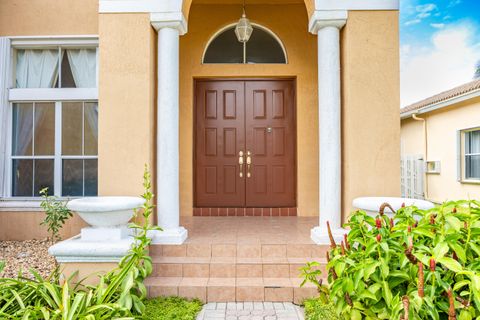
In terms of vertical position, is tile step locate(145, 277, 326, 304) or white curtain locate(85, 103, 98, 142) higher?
white curtain locate(85, 103, 98, 142)

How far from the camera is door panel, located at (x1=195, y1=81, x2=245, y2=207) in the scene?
6.07 meters

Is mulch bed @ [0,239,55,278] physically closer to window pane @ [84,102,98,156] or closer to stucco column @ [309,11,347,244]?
window pane @ [84,102,98,156]

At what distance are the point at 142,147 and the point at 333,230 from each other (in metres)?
2.40

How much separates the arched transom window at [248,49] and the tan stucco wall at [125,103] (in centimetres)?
Result: 196

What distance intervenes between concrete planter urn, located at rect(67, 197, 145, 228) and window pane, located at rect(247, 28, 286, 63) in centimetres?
342

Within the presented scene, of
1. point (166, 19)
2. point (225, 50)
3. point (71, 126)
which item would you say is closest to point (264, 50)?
point (225, 50)

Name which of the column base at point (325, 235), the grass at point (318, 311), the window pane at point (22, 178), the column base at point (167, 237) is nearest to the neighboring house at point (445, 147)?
the column base at point (325, 235)

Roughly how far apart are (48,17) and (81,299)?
4652mm

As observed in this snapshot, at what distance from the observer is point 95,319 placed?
2562mm

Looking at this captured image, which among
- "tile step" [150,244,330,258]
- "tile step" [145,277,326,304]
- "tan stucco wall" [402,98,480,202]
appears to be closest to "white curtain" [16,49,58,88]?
"tile step" [150,244,330,258]

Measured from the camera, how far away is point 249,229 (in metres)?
4.81

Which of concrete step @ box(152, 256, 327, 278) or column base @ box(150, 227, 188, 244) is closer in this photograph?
concrete step @ box(152, 256, 327, 278)

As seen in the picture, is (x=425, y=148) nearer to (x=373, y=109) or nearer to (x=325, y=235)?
(x=373, y=109)

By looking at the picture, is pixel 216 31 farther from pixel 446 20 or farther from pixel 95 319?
pixel 446 20
